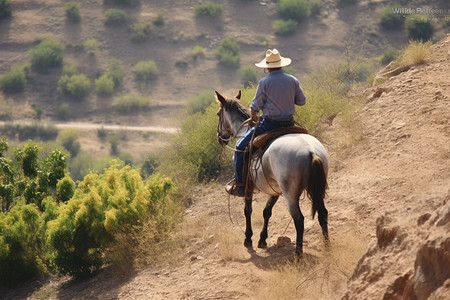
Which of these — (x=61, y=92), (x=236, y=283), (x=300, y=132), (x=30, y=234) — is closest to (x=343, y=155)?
(x=300, y=132)

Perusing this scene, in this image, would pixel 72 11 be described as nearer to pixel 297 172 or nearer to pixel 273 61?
pixel 273 61

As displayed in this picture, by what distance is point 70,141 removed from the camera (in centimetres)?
5219

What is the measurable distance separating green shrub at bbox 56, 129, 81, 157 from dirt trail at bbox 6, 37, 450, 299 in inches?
1504

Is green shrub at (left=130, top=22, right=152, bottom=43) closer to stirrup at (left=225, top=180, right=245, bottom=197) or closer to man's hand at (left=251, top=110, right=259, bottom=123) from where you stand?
stirrup at (left=225, top=180, right=245, bottom=197)

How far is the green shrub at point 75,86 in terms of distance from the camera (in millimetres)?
57125

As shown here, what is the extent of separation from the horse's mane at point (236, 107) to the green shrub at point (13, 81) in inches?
1987

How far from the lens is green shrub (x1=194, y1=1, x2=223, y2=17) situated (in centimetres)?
6619

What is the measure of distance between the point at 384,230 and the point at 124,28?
6189 cm

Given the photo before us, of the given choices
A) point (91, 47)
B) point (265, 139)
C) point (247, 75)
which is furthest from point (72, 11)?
point (265, 139)

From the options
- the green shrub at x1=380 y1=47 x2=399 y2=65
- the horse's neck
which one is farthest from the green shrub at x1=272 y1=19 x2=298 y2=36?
the horse's neck

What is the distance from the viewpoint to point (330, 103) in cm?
1650

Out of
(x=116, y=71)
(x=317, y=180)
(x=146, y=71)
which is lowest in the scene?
(x=116, y=71)

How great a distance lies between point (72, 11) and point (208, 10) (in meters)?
14.0

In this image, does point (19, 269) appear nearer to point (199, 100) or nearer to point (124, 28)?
point (199, 100)
